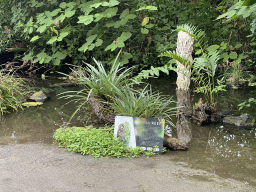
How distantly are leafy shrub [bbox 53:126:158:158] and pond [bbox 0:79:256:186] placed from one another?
30 centimetres

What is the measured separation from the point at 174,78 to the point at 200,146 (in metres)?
4.50

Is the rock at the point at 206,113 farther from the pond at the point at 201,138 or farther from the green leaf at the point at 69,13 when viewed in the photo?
the green leaf at the point at 69,13

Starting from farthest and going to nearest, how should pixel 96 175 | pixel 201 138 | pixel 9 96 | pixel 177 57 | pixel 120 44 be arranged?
pixel 120 44 → pixel 177 57 → pixel 9 96 → pixel 201 138 → pixel 96 175

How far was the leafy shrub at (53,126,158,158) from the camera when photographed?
3281 millimetres

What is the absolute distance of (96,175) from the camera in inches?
111

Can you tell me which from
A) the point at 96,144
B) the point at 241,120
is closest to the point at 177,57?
the point at 241,120

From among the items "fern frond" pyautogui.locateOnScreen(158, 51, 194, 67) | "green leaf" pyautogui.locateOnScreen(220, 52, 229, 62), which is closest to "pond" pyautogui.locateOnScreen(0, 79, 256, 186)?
"fern frond" pyautogui.locateOnScreen(158, 51, 194, 67)

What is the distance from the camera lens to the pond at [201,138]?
3.06 meters

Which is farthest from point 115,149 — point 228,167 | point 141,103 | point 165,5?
point 165,5

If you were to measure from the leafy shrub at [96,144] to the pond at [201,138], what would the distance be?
0.99ft

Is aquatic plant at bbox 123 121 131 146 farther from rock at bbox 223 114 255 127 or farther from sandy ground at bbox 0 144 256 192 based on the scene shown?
rock at bbox 223 114 255 127

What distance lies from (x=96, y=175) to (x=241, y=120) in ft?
8.48

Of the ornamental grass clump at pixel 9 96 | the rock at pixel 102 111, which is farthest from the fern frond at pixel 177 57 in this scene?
the ornamental grass clump at pixel 9 96

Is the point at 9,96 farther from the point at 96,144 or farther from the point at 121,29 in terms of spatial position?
the point at 121,29
